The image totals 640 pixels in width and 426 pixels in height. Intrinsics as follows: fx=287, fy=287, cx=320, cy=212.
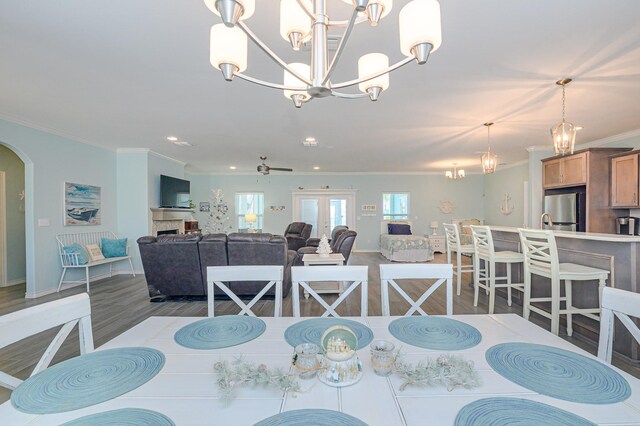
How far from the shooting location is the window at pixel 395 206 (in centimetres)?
916

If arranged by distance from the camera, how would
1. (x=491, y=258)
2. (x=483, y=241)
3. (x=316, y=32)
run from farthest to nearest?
(x=483, y=241), (x=491, y=258), (x=316, y=32)

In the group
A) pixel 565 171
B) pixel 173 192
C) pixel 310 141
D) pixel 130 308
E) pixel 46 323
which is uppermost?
pixel 310 141

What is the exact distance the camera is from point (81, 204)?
4.90m

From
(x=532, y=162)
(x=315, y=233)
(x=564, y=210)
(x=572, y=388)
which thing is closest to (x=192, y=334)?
(x=572, y=388)

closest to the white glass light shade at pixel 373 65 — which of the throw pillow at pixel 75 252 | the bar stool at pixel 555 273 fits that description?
the bar stool at pixel 555 273

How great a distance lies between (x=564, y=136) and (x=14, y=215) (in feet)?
26.5

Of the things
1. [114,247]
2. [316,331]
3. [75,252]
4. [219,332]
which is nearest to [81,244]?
[75,252]

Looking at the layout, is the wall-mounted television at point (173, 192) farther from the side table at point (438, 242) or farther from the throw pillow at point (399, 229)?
the side table at point (438, 242)

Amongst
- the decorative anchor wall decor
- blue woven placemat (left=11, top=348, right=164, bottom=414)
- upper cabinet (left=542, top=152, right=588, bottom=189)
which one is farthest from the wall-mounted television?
the decorative anchor wall decor

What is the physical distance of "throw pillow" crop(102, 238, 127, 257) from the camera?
514 centimetres

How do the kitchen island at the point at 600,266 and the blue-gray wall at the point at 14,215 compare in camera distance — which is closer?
the kitchen island at the point at 600,266

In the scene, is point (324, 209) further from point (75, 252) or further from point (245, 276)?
point (245, 276)

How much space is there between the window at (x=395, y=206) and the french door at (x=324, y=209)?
1.03 m

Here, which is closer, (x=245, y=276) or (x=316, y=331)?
(x=316, y=331)
